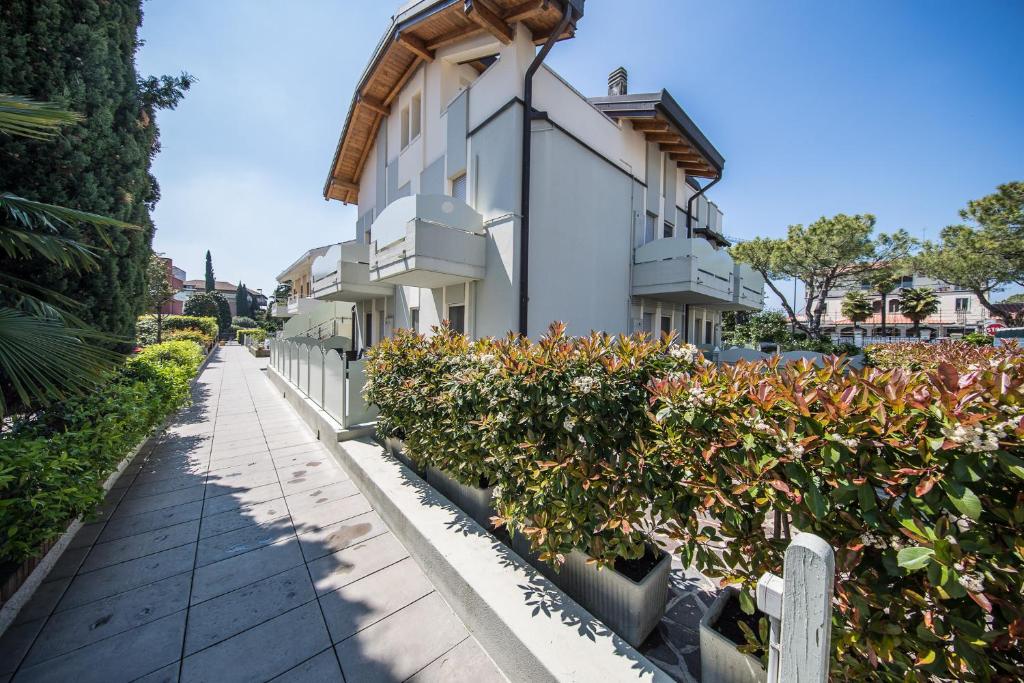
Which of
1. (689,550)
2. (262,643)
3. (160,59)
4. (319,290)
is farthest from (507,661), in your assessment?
(319,290)

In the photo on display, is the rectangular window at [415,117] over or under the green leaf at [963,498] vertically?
over

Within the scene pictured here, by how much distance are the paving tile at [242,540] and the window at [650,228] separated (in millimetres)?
13049

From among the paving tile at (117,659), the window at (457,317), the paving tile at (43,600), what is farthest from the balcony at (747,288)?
the paving tile at (43,600)

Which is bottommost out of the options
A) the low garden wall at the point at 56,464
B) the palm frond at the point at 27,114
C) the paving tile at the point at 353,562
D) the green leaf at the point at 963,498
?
the paving tile at the point at 353,562

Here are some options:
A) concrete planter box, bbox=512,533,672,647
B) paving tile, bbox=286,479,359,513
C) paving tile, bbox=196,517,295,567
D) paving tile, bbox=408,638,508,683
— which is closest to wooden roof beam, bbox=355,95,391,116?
paving tile, bbox=286,479,359,513

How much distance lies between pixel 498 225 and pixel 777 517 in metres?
8.42

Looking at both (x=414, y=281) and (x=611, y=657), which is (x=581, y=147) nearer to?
(x=414, y=281)

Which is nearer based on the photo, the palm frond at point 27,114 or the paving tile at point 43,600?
the palm frond at point 27,114

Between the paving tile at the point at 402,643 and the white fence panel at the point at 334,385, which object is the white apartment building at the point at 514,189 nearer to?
the white fence panel at the point at 334,385

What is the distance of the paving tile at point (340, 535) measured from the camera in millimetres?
3941

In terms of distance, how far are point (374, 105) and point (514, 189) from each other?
9.49m

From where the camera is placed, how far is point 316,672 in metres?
2.55

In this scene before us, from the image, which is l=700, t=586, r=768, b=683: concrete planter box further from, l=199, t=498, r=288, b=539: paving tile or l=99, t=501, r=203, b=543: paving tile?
l=99, t=501, r=203, b=543: paving tile

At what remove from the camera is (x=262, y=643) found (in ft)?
9.12
